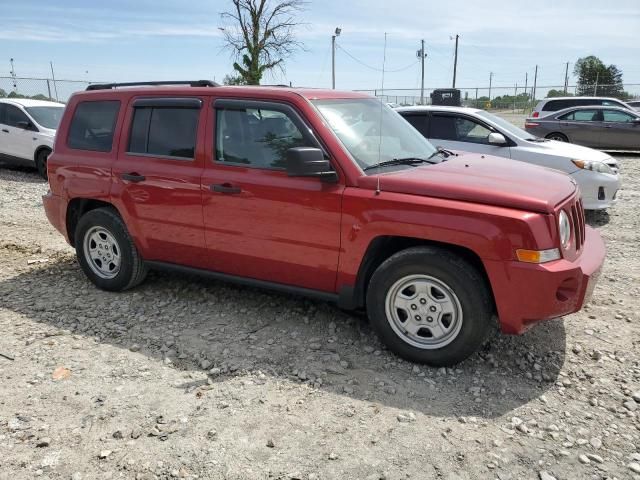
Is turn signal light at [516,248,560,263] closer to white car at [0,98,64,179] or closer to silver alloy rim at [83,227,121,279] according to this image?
silver alloy rim at [83,227,121,279]

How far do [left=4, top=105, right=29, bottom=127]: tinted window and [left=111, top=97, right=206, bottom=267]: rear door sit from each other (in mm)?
8324

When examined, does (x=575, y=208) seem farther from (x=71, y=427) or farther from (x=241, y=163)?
(x=71, y=427)

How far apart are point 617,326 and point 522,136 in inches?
178

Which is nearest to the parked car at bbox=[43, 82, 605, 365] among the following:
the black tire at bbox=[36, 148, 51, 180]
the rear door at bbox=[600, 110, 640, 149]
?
the black tire at bbox=[36, 148, 51, 180]

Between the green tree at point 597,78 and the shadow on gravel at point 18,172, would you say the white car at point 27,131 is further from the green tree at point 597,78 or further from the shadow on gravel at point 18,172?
the green tree at point 597,78

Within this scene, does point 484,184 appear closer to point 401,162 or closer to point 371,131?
point 401,162

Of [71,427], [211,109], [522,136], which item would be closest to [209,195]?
[211,109]

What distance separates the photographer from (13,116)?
11508 millimetres

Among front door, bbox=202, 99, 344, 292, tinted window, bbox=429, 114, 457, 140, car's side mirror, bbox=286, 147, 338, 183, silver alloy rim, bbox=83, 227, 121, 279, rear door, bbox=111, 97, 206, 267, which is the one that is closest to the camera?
car's side mirror, bbox=286, 147, 338, 183

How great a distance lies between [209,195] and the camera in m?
4.15

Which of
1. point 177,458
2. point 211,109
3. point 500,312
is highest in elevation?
point 211,109

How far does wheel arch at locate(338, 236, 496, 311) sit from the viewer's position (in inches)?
136

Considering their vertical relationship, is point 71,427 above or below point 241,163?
below

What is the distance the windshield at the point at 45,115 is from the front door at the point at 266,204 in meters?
8.86
